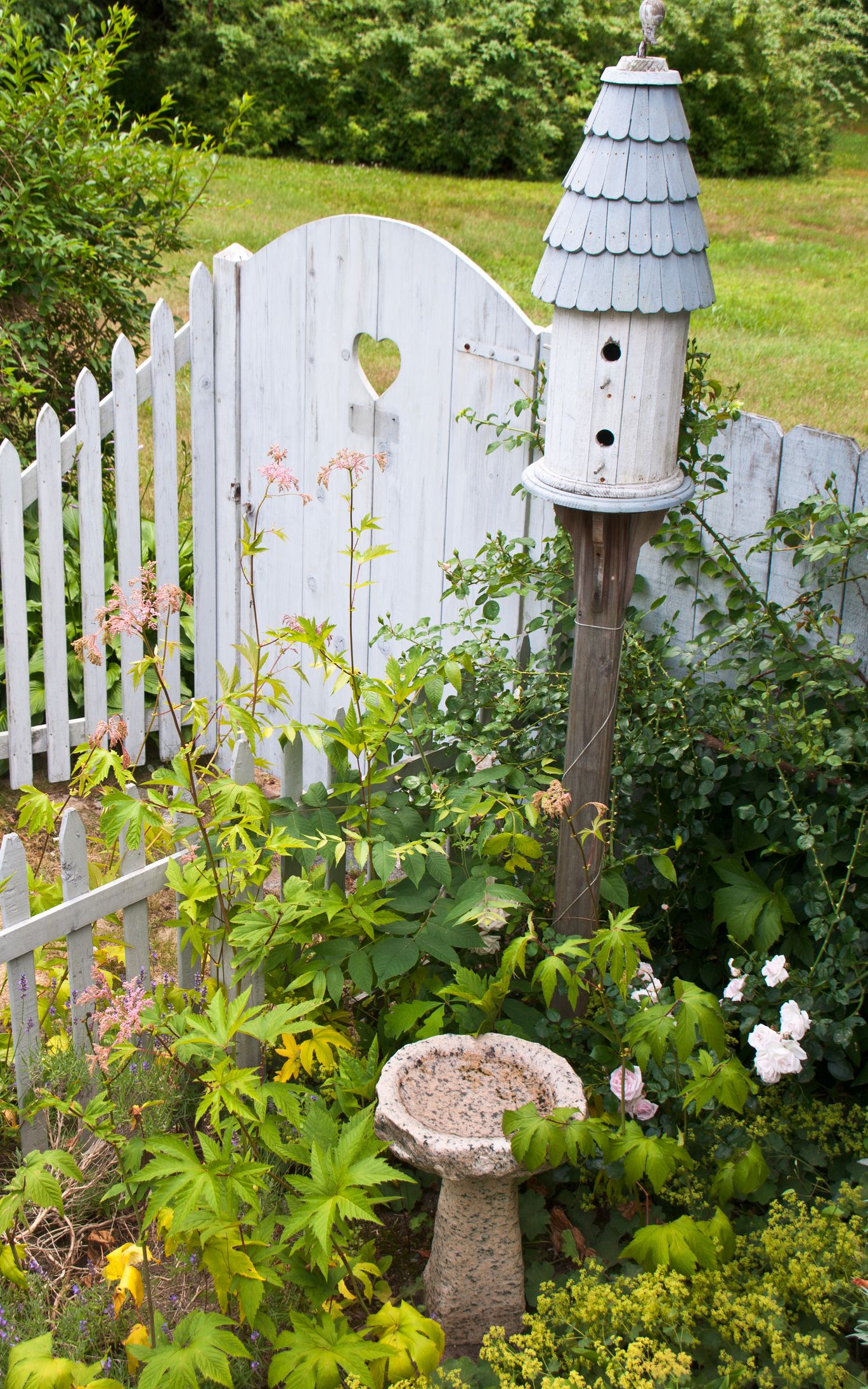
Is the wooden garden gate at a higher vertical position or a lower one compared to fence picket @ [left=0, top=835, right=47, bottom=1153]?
higher

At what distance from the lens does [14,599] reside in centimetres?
420

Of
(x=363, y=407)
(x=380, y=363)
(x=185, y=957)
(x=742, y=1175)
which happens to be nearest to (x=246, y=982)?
(x=185, y=957)

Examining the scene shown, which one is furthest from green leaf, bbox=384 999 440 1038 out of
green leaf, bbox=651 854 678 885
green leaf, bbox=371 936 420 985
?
green leaf, bbox=651 854 678 885

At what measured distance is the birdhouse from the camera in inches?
89.5

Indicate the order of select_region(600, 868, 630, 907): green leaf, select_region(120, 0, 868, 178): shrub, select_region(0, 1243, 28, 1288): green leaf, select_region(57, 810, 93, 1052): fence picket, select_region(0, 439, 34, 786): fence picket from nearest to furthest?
select_region(0, 1243, 28, 1288): green leaf, select_region(57, 810, 93, 1052): fence picket, select_region(600, 868, 630, 907): green leaf, select_region(0, 439, 34, 786): fence picket, select_region(120, 0, 868, 178): shrub

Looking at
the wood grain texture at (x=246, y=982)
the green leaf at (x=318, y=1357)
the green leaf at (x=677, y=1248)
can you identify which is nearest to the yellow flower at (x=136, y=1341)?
the green leaf at (x=318, y=1357)

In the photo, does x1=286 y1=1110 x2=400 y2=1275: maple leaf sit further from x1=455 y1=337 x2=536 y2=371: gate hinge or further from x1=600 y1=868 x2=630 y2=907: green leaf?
x1=455 y1=337 x2=536 y2=371: gate hinge

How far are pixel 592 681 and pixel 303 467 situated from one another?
6.31 ft

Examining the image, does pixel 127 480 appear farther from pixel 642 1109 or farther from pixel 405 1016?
pixel 642 1109

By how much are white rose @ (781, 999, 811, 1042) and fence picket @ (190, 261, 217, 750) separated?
231cm

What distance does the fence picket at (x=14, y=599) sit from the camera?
4.10 meters

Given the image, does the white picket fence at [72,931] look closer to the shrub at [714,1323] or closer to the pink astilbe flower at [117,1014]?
the pink astilbe flower at [117,1014]

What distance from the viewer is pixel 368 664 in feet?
13.5

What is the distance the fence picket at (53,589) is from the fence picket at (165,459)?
33 cm
